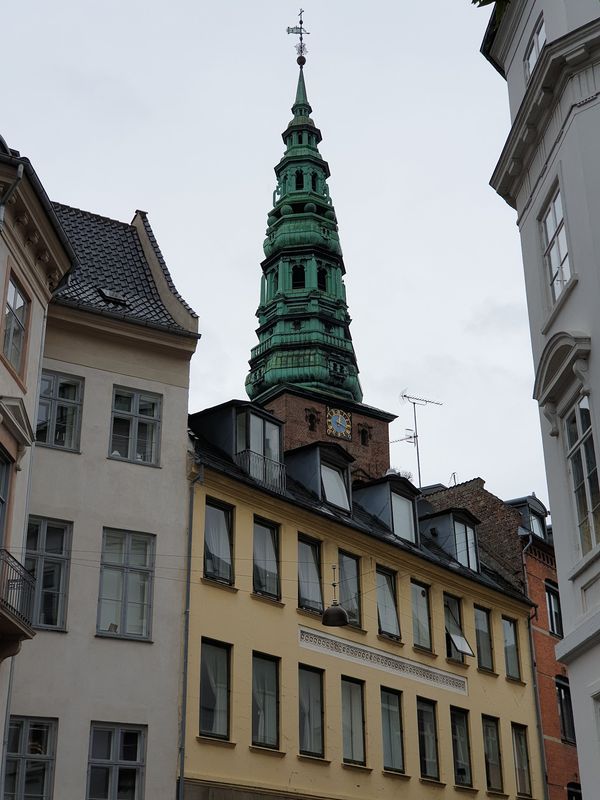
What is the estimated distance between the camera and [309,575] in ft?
94.3

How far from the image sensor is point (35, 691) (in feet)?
71.7

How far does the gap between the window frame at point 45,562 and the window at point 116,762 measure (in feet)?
6.95

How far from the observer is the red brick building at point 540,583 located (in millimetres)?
34969

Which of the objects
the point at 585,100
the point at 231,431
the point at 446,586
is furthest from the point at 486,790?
the point at 585,100

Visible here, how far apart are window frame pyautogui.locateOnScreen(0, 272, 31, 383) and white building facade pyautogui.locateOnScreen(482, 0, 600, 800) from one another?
8.32 m

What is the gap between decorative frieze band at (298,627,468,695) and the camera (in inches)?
1099

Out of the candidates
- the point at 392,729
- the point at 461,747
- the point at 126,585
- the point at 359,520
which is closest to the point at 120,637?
the point at 126,585

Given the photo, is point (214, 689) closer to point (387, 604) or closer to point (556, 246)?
point (387, 604)

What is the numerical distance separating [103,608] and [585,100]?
1332 centimetres

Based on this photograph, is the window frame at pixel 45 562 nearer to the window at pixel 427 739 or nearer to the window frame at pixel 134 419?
the window frame at pixel 134 419

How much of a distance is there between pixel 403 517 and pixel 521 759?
7.56 m

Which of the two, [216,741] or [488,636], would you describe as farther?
[488,636]

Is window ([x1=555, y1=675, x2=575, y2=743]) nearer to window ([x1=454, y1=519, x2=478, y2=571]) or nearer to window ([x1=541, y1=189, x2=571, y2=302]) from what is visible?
window ([x1=454, y1=519, x2=478, y2=571])

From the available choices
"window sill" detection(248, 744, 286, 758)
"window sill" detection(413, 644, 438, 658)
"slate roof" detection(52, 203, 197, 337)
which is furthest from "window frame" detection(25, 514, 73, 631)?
"window sill" detection(413, 644, 438, 658)
